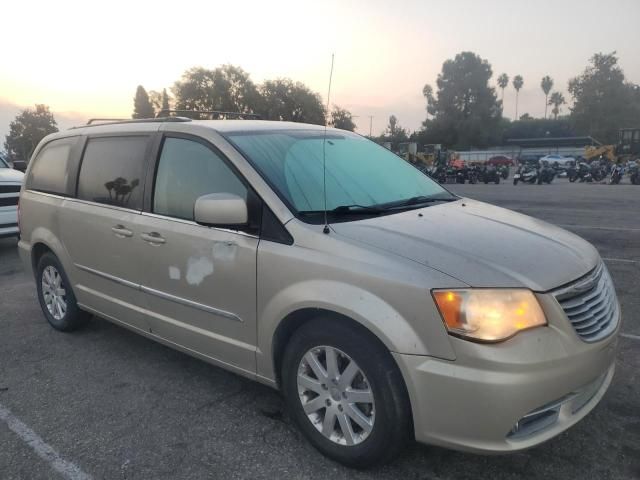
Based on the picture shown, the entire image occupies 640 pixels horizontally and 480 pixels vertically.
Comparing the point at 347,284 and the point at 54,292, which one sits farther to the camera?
the point at 54,292

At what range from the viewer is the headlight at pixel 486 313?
217 cm

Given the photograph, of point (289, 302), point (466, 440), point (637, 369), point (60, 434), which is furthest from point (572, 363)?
point (60, 434)

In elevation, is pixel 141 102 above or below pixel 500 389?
above

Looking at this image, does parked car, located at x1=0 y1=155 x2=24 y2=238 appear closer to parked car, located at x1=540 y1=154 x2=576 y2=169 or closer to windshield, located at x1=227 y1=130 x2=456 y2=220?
windshield, located at x1=227 y1=130 x2=456 y2=220

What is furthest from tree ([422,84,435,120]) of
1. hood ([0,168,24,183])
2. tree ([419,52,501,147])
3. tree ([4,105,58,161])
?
hood ([0,168,24,183])

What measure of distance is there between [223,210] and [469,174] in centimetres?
2531

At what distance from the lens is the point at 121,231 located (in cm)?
360

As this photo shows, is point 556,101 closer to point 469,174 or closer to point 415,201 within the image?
point 469,174

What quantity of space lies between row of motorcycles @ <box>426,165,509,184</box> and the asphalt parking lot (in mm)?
22747

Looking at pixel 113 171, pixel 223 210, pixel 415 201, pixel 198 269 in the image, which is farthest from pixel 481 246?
pixel 113 171

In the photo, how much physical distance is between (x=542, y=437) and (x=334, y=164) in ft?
6.30

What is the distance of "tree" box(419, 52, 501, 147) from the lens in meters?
83.4

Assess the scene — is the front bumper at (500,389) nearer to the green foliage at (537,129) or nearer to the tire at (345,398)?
the tire at (345,398)

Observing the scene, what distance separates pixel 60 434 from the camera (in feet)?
9.70
